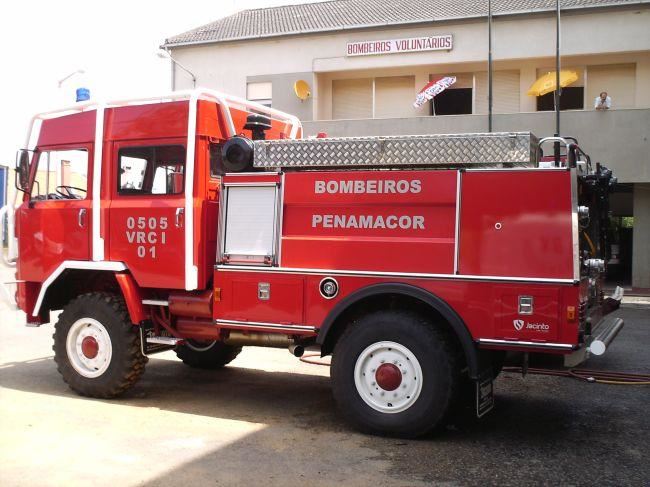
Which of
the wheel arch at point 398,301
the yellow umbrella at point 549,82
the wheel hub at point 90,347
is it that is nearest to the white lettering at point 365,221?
the wheel arch at point 398,301

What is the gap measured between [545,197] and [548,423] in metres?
2.17

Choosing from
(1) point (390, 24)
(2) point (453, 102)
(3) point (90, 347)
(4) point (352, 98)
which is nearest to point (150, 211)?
(3) point (90, 347)

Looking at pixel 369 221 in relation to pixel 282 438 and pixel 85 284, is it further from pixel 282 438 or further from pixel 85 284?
pixel 85 284

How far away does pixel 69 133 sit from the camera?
7.20m

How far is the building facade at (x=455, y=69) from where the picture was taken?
20719 mm

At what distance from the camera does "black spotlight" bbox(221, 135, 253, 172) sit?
6.29 m

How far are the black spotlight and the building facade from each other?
16380 millimetres

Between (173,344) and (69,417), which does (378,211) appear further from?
(69,417)

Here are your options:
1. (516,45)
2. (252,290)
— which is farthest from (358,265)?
(516,45)

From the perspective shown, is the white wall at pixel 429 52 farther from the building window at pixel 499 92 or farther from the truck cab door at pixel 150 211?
the truck cab door at pixel 150 211

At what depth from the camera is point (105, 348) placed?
679cm

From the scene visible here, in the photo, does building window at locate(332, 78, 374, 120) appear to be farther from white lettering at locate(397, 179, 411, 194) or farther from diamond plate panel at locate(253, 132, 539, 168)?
white lettering at locate(397, 179, 411, 194)

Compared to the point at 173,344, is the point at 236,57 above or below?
above

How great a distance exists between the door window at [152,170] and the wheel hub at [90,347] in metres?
1.49
